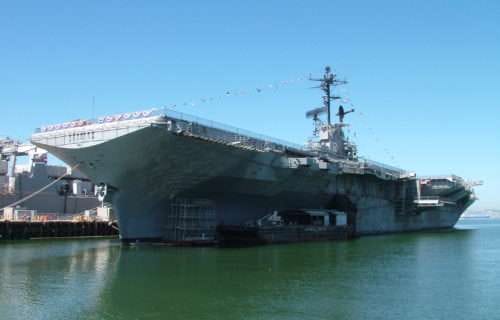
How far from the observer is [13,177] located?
143ft

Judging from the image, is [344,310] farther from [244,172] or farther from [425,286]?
[244,172]

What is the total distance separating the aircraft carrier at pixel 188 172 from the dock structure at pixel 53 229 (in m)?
9.45

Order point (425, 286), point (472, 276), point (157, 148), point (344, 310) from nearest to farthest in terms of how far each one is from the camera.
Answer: point (344, 310), point (425, 286), point (472, 276), point (157, 148)

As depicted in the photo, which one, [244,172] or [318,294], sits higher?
[244,172]

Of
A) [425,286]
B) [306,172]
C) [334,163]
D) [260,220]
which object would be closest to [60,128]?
[260,220]

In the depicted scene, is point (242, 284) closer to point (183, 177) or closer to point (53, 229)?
point (183, 177)

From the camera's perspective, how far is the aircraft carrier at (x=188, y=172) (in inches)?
1021

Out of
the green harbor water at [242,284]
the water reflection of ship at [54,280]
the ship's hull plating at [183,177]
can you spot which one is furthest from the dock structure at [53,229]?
the ship's hull plating at [183,177]

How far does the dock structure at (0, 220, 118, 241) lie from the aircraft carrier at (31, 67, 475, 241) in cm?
945

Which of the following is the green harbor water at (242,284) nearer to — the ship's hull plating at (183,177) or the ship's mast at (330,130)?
the ship's hull plating at (183,177)

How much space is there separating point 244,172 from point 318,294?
14295 millimetres

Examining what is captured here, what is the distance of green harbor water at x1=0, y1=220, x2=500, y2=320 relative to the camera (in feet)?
45.6

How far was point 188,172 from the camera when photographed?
28.2 meters

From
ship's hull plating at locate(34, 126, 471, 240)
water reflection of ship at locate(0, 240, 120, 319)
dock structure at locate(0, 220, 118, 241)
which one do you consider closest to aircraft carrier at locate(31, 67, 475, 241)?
ship's hull plating at locate(34, 126, 471, 240)
